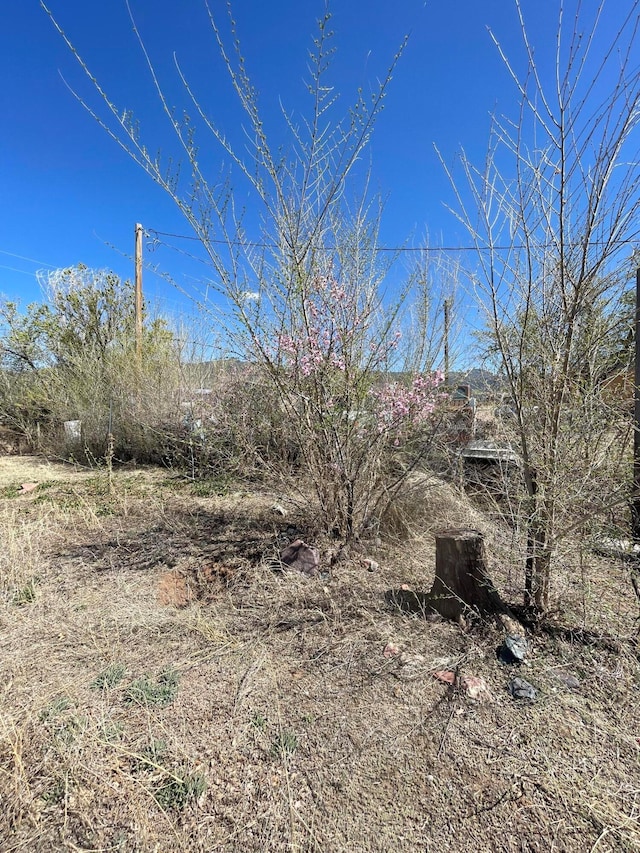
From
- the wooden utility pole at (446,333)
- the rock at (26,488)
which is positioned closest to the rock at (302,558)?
the wooden utility pole at (446,333)

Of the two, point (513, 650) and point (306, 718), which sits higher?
point (513, 650)

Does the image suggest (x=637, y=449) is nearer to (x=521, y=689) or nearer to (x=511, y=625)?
(x=511, y=625)

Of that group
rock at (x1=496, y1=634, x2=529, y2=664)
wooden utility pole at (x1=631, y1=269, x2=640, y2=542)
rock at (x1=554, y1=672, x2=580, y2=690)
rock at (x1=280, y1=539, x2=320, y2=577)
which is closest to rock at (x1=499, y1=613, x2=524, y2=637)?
rock at (x1=496, y1=634, x2=529, y2=664)

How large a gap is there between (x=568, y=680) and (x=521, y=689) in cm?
21

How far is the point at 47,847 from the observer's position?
1094 mm

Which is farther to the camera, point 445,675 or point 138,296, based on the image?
point 138,296

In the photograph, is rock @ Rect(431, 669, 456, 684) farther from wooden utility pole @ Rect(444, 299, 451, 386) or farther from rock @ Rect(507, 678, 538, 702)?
wooden utility pole @ Rect(444, 299, 451, 386)

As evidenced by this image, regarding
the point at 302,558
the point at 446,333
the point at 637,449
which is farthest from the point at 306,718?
the point at 446,333

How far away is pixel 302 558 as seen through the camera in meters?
2.74

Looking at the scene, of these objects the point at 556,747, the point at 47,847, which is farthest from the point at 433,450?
the point at 47,847

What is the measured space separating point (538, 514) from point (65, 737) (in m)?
2.00

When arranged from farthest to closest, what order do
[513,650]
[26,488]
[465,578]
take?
[26,488] → [465,578] → [513,650]

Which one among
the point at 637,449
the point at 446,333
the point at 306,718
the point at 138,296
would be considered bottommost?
the point at 306,718

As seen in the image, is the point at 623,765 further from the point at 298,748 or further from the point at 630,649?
the point at 298,748
